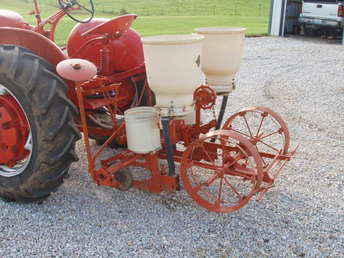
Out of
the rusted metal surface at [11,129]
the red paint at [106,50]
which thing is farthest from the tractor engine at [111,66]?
the rusted metal surface at [11,129]

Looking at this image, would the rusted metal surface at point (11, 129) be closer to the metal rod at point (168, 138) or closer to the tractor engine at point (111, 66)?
the tractor engine at point (111, 66)

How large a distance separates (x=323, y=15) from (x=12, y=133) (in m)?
11.6

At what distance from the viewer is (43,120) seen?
96.6 inches

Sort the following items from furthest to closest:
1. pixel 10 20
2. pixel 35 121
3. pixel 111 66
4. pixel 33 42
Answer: pixel 111 66, pixel 10 20, pixel 33 42, pixel 35 121

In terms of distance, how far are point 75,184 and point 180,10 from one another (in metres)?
22.4

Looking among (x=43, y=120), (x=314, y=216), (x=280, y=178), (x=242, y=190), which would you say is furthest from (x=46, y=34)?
(x=314, y=216)

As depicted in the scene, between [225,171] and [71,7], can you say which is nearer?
[225,171]

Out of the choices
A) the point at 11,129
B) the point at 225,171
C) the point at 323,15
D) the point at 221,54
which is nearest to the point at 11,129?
the point at 11,129

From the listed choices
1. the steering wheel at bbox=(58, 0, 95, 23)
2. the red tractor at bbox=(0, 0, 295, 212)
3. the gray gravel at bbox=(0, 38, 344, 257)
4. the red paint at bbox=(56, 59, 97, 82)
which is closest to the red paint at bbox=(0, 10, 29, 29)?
the red tractor at bbox=(0, 0, 295, 212)

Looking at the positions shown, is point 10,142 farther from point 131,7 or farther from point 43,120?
point 131,7

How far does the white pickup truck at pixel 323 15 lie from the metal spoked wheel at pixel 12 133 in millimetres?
11185

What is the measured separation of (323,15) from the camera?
475 inches

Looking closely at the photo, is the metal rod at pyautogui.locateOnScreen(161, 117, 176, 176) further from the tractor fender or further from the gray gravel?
the tractor fender

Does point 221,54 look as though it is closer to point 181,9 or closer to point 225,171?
point 225,171
